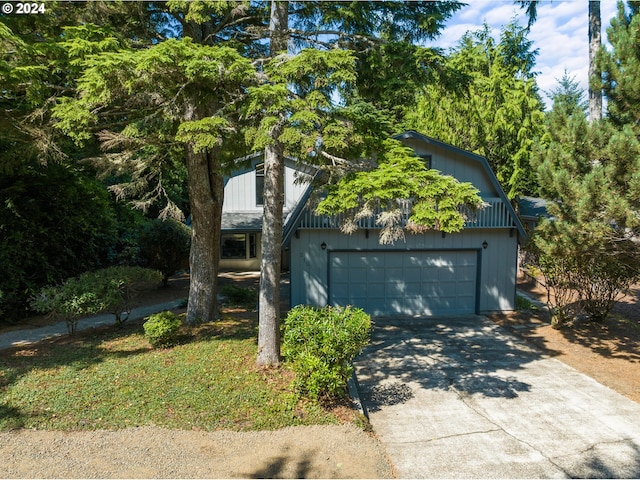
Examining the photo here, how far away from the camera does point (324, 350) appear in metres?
6.72

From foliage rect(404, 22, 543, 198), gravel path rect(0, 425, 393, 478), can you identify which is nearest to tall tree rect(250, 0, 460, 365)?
gravel path rect(0, 425, 393, 478)

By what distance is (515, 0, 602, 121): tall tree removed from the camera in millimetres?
8648

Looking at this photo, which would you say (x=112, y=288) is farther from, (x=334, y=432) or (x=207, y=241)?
(x=334, y=432)

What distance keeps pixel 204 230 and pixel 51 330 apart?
493cm

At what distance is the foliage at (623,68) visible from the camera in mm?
7902

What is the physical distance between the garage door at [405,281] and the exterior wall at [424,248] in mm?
244

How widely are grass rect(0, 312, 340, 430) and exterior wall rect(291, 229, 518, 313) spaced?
4132mm

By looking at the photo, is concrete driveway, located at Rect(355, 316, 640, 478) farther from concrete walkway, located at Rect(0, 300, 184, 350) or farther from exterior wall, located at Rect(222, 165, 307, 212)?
exterior wall, located at Rect(222, 165, 307, 212)

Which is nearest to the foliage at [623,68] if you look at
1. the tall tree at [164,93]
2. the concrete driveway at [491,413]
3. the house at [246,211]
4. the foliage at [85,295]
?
the concrete driveway at [491,413]

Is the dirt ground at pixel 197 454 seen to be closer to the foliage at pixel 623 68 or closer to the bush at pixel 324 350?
the bush at pixel 324 350

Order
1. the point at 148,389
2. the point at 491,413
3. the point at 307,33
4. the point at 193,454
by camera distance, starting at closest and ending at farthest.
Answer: the point at 193,454, the point at 148,389, the point at 491,413, the point at 307,33

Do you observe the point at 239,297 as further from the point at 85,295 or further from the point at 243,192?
the point at 243,192

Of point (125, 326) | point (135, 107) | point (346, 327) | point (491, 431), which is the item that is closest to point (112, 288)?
point (125, 326)

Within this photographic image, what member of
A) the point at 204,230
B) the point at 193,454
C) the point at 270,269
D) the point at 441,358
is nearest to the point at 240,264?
the point at 204,230
